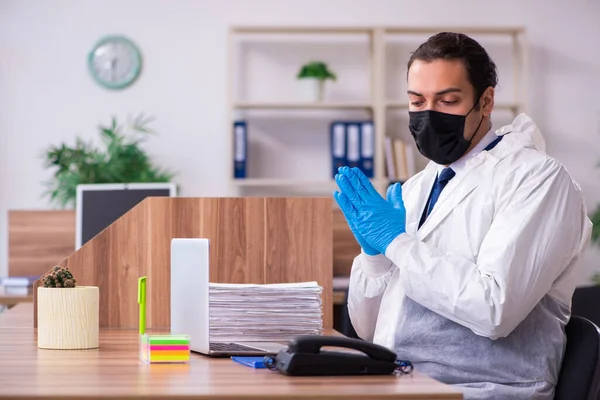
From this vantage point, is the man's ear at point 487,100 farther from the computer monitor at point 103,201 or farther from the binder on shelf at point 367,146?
the binder on shelf at point 367,146

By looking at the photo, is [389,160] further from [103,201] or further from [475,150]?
[475,150]

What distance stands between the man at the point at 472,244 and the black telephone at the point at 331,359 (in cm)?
36

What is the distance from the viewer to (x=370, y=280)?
2.17 meters

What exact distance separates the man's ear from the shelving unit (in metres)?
2.90

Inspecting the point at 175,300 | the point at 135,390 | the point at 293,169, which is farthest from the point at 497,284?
the point at 293,169

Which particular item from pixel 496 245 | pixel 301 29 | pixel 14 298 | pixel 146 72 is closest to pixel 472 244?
pixel 496 245

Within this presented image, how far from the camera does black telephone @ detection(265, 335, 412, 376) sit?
1451mm

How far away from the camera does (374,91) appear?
521 cm

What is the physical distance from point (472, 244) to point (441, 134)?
29 centimetres

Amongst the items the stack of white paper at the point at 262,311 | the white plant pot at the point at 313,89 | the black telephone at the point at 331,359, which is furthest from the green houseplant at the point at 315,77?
the black telephone at the point at 331,359

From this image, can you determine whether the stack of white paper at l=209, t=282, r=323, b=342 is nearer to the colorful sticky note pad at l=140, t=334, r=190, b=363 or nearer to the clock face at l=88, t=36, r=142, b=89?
the colorful sticky note pad at l=140, t=334, r=190, b=363

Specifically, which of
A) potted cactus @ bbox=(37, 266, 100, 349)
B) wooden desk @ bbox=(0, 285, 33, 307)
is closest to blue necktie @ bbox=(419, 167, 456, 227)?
potted cactus @ bbox=(37, 266, 100, 349)

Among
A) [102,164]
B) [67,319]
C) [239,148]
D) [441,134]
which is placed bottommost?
[67,319]

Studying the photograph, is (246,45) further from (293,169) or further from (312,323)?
(312,323)
